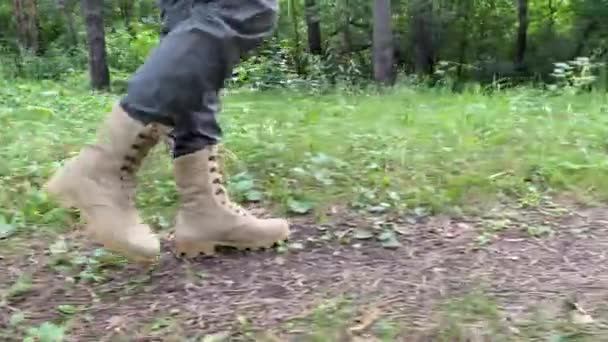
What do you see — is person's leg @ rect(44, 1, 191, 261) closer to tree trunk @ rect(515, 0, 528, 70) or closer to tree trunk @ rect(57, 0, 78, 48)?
tree trunk @ rect(515, 0, 528, 70)

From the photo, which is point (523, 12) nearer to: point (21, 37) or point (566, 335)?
point (21, 37)

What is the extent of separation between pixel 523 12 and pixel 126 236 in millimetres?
17643

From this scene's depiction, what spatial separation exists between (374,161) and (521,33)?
16168mm

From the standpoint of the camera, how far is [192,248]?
224 centimetres

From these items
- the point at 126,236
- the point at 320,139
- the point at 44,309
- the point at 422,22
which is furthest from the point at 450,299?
the point at 422,22

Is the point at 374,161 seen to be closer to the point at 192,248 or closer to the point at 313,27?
the point at 192,248

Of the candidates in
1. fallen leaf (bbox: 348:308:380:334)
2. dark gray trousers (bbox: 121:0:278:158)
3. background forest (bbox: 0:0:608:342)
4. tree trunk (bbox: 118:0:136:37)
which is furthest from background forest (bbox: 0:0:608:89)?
fallen leaf (bbox: 348:308:380:334)

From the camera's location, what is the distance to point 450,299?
195 cm

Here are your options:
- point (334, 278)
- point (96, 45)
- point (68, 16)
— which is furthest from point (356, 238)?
point (68, 16)

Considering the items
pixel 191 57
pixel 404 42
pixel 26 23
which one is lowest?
pixel 404 42

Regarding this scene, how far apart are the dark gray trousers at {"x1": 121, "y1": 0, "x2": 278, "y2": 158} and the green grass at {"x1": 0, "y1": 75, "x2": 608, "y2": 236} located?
0.63 m

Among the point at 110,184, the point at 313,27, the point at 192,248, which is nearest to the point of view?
the point at 110,184

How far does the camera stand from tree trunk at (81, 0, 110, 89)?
12.7 m

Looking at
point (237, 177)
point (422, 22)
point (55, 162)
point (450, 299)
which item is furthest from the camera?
point (422, 22)
